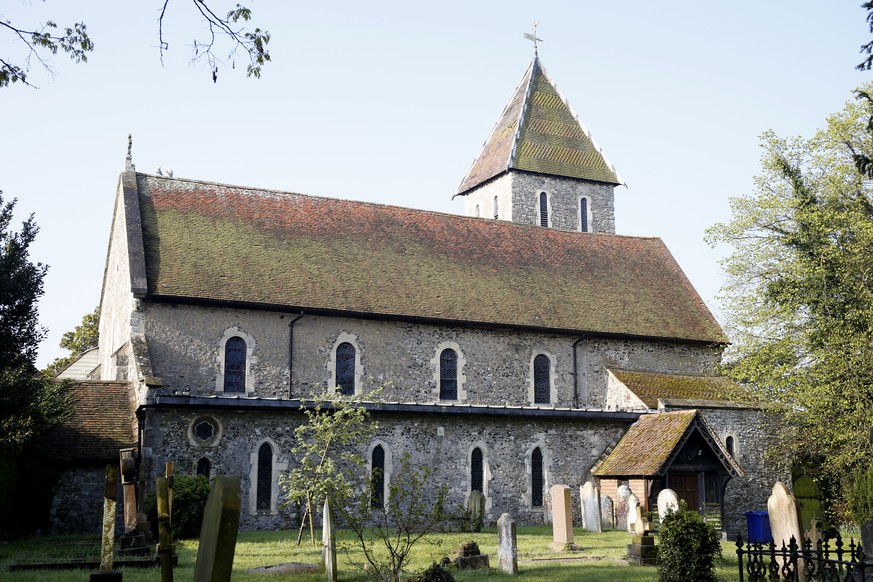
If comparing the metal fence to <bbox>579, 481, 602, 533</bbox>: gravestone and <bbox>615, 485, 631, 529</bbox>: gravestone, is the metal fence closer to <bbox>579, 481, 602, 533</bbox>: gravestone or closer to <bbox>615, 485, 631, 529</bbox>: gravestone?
<bbox>615, 485, 631, 529</bbox>: gravestone

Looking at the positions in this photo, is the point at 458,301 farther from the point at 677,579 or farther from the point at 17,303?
the point at 677,579

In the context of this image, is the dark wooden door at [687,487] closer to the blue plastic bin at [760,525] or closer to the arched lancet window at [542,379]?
the blue plastic bin at [760,525]

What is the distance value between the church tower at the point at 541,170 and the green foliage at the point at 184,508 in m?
22.5

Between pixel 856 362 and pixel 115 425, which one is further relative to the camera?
pixel 856 362

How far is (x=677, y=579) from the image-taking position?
41.8 ft

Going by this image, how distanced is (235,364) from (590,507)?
10.5m

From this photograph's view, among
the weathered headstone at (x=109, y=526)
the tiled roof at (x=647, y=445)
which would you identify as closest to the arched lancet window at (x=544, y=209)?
the tiled roof at (x=647, y=445)

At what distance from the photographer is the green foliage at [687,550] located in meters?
12.7

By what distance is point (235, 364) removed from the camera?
24.0 meters

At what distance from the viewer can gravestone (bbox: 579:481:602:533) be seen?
78.4 ft

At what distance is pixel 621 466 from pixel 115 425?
13.6 metres

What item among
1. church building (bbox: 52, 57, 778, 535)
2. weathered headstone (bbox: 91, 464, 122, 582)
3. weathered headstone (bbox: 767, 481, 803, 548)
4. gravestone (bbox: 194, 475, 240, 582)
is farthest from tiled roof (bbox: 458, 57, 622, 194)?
gravestone (bbox: 194, 475, 240, 582)

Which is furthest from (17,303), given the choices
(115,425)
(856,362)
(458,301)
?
(856,362)

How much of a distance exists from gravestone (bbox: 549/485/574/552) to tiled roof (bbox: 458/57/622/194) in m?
22.6
